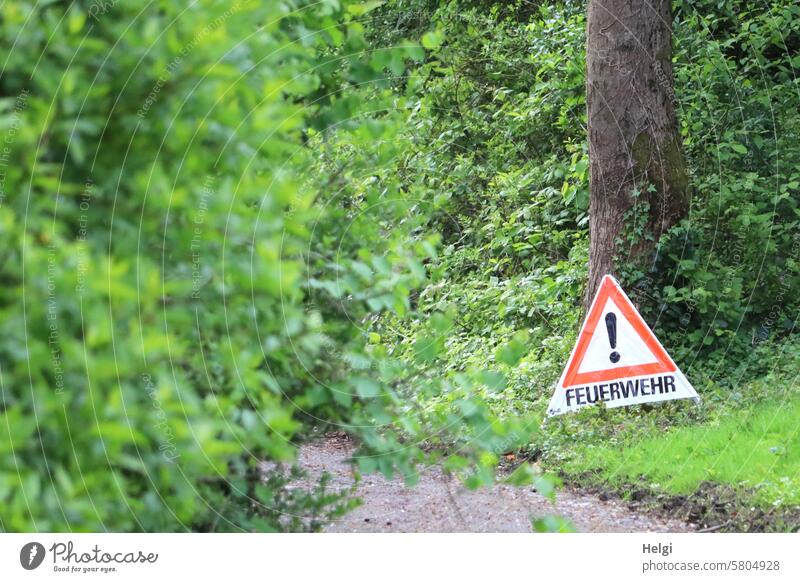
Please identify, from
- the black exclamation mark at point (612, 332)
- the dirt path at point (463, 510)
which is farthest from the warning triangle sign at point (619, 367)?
the dirt path at point (463, 510)

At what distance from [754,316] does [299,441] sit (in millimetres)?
4274

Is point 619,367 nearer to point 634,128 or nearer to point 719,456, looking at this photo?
point 719,456

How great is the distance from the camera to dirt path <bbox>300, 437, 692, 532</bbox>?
11.4 ft

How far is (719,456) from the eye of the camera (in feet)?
14.0

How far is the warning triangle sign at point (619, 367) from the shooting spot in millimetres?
4586

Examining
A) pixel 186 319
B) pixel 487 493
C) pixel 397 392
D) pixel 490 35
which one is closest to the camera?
pixel 186 319

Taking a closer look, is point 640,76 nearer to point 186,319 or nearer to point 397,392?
point 397,392

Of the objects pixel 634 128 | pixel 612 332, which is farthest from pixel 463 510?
pixel 634 128

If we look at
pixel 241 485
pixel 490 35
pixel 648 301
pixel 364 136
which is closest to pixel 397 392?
pixel 241 485

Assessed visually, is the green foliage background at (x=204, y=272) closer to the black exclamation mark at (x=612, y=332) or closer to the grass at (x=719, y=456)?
the grass at (x=719, y=456)

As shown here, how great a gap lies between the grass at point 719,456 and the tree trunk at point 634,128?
1237 mm

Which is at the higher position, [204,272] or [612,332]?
[612,332]

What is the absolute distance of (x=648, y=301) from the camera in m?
5.61

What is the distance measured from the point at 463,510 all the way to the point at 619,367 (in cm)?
128
